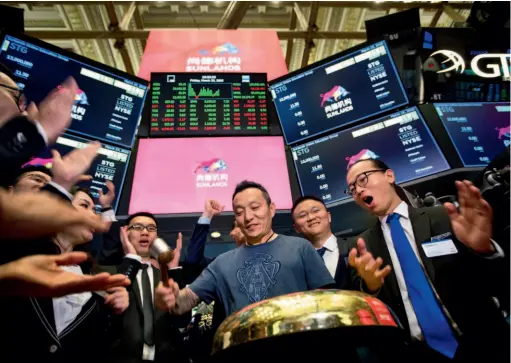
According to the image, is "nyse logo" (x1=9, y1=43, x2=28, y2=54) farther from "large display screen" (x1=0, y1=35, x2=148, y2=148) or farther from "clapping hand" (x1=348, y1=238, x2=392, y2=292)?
"clapping hand" (x1=348, y1=238, x2=392, y2=292)

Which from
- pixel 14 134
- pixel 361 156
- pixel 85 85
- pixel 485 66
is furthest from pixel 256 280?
pixel 485 66

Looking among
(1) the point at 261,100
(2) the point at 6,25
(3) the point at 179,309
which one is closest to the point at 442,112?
(1) the point at 261,100

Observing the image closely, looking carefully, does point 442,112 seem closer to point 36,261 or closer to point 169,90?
point 169,90

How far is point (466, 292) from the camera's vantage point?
6.67 feet

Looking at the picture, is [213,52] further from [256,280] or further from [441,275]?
[441,275]

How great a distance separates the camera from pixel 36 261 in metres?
1.13

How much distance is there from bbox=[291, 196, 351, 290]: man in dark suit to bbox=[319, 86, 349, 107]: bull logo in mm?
1187

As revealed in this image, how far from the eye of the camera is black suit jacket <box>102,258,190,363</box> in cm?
232

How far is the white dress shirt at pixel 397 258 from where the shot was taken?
6.78 ft

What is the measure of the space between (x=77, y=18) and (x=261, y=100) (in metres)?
5.79

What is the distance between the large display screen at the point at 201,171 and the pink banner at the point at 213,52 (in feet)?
3.08

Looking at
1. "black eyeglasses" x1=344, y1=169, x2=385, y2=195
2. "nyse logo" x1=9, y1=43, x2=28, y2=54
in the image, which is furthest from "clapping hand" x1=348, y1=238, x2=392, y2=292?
"nyse logo" x1=9, y1=43, x2=28, y2=54

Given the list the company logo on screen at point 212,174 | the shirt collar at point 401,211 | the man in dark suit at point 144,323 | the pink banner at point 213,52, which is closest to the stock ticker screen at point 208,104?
the pink banner at point 213,52

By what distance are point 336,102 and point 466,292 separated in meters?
2.17
